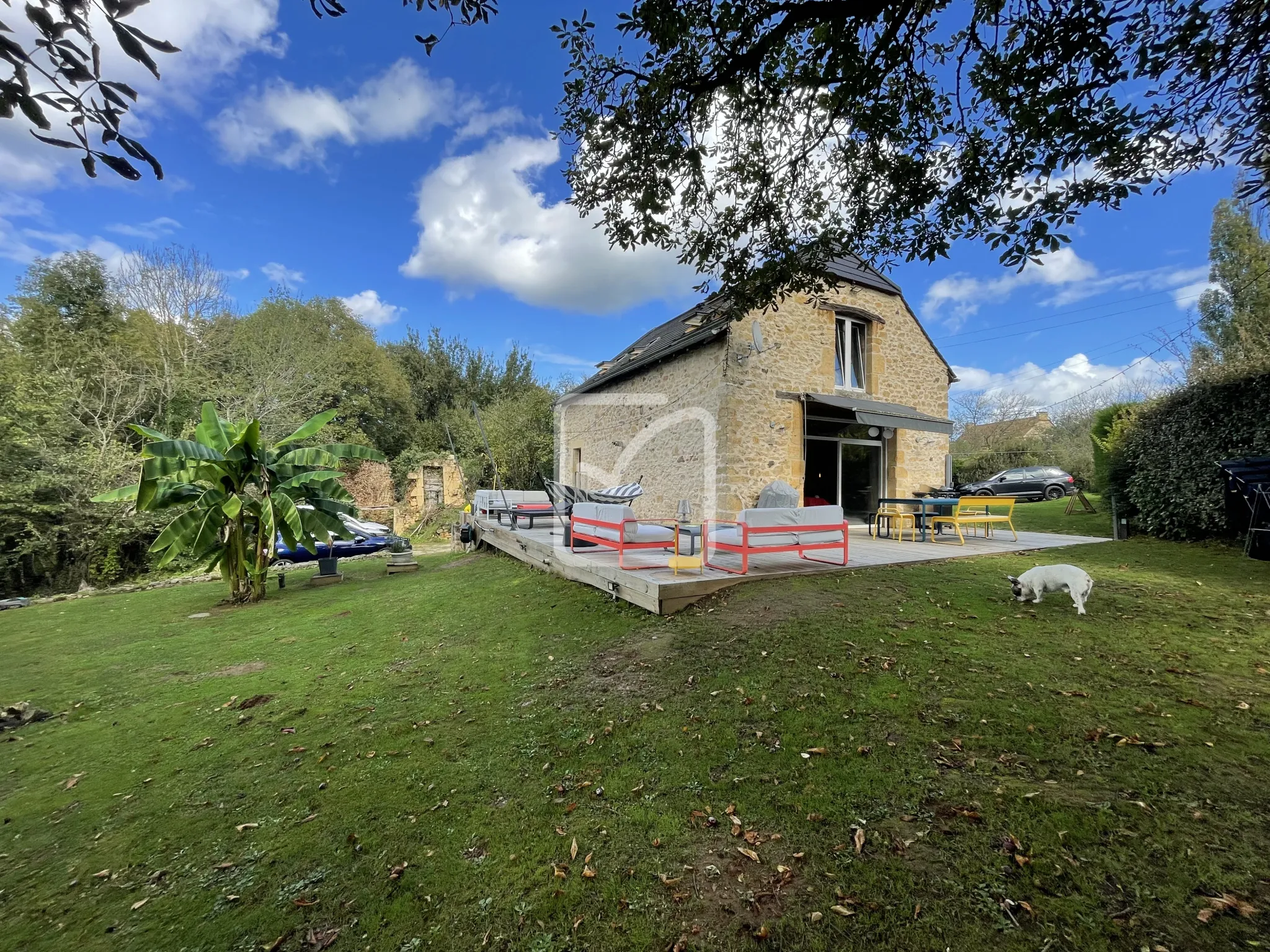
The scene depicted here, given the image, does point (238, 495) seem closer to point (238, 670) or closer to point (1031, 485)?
point (238, 670)

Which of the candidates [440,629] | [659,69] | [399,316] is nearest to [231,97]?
[659,69]

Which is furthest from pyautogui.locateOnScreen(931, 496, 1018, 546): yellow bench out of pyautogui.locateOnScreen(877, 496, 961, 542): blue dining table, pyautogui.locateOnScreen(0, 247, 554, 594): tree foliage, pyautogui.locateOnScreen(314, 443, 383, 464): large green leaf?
pyautogui.locateOnScreen(0, 247, 554, 594): tree foliage

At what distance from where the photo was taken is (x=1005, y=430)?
3034cm

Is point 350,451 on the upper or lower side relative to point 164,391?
lower

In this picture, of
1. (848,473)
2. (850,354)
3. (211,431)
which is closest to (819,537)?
(848,473)

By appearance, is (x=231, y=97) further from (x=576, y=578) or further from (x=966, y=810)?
(x=966, y=810)

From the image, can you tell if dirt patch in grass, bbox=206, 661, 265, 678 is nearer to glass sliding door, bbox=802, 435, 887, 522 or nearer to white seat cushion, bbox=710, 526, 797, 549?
white seat cushion, bbox=710, 526, 797, 549

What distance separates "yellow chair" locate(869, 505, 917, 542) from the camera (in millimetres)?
10555

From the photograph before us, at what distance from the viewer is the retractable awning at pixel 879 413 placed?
10.9m

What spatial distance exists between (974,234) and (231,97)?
1316cm

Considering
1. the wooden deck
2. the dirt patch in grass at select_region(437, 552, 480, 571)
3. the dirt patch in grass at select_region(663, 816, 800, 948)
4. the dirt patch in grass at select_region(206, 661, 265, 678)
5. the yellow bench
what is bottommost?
the dirt patch in grass at select_region(206, 661, 265, 678)

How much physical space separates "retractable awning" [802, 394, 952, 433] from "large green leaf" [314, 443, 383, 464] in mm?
10266

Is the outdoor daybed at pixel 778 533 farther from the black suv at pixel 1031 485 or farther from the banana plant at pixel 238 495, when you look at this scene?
the black suv at pixel 1031 485

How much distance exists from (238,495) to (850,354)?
1456 centimetres
